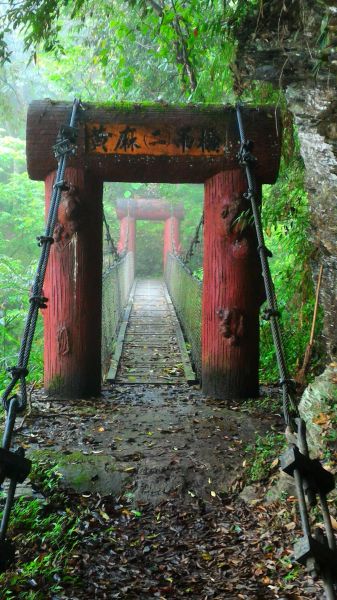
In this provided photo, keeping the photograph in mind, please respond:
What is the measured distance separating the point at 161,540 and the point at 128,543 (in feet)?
0.43

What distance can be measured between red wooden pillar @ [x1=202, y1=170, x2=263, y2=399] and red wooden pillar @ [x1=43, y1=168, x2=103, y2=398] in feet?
2.56

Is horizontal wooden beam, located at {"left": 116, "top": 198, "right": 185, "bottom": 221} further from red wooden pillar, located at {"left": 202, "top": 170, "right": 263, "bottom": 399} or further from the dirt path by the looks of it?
the dirt path

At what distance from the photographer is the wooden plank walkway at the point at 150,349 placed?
4.68m

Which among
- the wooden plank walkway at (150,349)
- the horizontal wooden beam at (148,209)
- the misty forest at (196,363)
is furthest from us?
the horizontal wooden beam at (148,209)

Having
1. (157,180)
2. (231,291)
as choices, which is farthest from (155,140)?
(231,291)

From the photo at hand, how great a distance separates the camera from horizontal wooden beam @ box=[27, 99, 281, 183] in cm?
357

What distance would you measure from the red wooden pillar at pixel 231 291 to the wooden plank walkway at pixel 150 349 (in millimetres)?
718

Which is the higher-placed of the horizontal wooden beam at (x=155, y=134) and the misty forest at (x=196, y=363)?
the horizontal wooden beam at (x=155, y=134)

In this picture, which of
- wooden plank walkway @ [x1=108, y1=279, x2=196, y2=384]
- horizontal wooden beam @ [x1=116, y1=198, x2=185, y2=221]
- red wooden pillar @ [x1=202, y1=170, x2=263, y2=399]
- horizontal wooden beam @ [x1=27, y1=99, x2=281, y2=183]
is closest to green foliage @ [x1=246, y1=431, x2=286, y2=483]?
red wooden pillar @ [x1=202, y1=170, x2=263, y2=399]

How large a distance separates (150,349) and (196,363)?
4.23 ft

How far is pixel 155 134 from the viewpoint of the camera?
360 cm

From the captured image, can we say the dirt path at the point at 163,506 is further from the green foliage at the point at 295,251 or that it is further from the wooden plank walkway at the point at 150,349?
the green foliage at the point at 295,251

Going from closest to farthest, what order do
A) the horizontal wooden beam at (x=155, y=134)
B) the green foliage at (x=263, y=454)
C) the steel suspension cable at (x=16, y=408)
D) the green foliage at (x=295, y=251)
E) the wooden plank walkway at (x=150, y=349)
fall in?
the steel suspension cable at (x=16, y=408), the green foliage at (x=263, y=454), the horizontal wooden beam at (x=155, y=134), the green foliage at (x=295, y=251), the wooden plank walkway at (x=150, y=349)

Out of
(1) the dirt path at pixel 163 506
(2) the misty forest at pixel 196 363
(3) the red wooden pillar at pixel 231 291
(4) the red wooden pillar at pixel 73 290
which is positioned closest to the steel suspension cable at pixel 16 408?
(2) the misty forest at pixel 196 363
